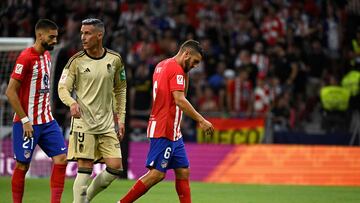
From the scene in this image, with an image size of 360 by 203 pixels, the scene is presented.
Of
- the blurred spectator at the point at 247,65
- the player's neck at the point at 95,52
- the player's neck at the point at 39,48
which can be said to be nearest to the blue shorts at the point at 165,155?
the player's neck at the point at 95,52

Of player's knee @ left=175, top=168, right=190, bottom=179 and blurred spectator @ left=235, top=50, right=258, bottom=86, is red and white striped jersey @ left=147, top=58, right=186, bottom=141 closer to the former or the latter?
player's knee @ left=175, top=168, right=190, bottom=179

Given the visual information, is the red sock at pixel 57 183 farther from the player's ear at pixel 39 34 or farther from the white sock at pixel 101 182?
the player's ear at pixel 39 34

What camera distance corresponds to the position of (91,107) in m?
11.0

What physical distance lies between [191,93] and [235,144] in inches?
109

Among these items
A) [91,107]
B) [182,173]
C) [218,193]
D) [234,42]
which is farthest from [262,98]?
[91,107]

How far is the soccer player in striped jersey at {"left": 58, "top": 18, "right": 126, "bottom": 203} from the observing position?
10.9 m

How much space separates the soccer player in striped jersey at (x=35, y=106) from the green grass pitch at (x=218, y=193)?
1.85 metres

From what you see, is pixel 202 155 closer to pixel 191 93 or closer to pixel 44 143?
pixel 191 93

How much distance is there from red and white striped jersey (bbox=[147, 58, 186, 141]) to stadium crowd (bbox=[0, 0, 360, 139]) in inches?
407

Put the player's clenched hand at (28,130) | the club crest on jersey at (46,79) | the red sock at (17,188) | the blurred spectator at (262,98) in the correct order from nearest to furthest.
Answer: the player's clenched hand at (28,130), the red sock at (17,188), the club crest on jersey at (46,79), the blurred spectator at (262,98)

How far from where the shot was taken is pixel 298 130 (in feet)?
72.0

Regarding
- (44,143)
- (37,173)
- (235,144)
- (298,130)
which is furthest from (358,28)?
(44,143)

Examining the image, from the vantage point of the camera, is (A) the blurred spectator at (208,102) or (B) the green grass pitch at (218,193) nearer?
(B) the green grass pitch at (218,193)

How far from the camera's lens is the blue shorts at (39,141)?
11.5 meters
